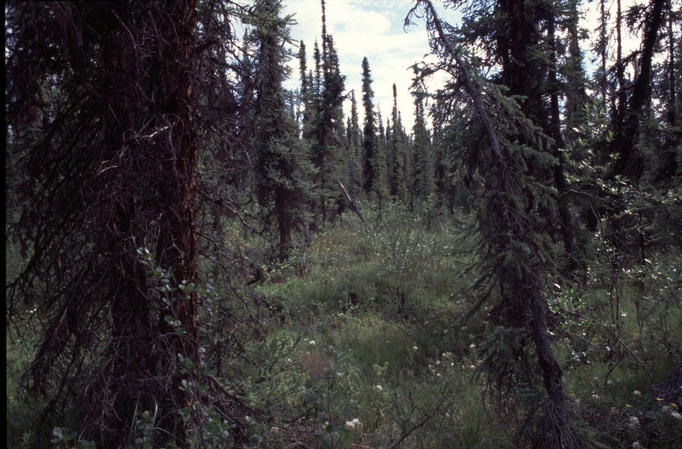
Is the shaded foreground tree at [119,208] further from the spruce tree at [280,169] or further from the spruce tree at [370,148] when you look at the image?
the spruce tree at [370,148]

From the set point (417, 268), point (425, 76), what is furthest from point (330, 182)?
point (425, 76)

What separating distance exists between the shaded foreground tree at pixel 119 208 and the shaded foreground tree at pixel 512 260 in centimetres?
250

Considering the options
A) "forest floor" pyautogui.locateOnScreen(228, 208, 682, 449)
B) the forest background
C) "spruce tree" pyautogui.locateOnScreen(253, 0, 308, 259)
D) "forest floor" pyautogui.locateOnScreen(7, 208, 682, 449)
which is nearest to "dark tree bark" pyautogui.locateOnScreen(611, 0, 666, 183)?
"forest floor" pyautogui.locateOnScreen(228, 208, 682, 449)

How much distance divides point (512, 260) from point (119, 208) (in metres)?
3.08

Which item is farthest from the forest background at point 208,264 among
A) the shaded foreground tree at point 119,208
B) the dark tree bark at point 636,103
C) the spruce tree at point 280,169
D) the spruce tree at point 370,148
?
the spruce tree at point 370,148

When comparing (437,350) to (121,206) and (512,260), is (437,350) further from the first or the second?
(121,206)

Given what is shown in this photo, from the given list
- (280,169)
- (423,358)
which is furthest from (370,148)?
(423,358)

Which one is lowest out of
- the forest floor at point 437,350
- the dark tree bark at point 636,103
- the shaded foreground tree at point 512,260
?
the forest floor at point 437,350

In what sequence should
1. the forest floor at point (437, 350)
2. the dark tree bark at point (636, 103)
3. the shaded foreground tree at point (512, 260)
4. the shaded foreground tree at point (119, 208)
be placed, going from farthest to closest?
the dark tree bark at point (636, 103)
the forest floor at point (437, 350)
the shaded foreground tree at point (512, 260)
the shaded foreground tree at point (119, 208)

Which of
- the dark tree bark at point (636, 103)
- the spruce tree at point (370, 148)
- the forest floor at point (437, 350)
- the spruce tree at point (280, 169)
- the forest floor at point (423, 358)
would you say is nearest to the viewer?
the forest floor at point (423, 358)

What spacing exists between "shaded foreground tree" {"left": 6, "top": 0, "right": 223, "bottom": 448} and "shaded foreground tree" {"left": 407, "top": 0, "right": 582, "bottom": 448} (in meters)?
2.50

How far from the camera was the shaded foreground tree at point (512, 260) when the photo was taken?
3162mm

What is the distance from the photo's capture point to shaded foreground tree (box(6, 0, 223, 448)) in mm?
2564

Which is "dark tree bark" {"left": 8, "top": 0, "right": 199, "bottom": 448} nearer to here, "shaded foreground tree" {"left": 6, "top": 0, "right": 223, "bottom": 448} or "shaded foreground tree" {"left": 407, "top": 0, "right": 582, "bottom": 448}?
"shaded foreground tree" {"left": 6, "top": 0, "right": 223, "bottom": 448}
